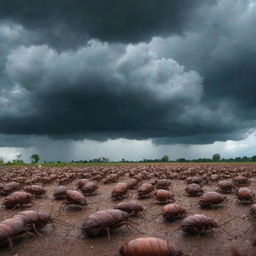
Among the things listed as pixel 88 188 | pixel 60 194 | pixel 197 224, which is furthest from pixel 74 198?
pixel 197 224

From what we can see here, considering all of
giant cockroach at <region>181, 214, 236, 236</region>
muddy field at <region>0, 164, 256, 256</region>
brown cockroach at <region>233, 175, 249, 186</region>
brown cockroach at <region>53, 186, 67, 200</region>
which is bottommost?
muddy field at <region>0, 164, 256, 256</region>

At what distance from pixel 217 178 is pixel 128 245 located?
497 inches

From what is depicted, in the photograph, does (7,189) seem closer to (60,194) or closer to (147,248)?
(60,194)

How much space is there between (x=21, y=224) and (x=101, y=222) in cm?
192

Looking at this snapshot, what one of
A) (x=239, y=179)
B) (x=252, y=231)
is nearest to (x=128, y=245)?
(x=252, y=231)

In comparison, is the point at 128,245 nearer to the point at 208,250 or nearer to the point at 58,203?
the point at 208,250

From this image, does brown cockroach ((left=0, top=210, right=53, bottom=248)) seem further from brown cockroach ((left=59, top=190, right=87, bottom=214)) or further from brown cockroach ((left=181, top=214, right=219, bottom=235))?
brown cockroach ((left=181, top=214, right=219, bottom=235))

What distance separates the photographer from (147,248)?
6.51 meters

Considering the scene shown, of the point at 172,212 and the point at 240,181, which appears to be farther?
the point at 240,181

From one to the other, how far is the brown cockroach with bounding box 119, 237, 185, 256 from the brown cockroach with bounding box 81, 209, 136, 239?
1673mm

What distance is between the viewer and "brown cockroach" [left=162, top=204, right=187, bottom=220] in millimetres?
9719

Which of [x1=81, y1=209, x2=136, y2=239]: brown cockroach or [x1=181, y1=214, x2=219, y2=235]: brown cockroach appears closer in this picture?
[x1=81, y1=209, x2=136, y2=239]: brown cockroach

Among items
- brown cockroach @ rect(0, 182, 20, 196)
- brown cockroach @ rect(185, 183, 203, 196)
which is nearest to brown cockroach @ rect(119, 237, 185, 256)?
brown cockroach @ rect(185, 183, 203, 196)

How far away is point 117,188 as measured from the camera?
1284cm
